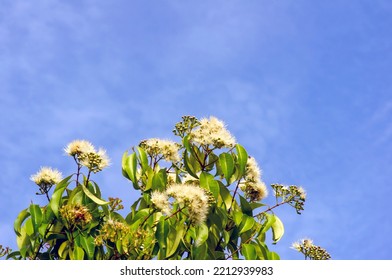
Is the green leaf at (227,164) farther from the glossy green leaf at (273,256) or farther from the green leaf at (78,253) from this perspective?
the green leaf at (78,253)

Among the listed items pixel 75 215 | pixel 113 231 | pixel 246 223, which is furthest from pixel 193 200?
pixel 75 215

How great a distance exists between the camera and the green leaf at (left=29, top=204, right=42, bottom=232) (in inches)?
230

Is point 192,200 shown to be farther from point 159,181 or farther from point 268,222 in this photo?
point 268,222

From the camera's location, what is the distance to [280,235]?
6289 millimetres

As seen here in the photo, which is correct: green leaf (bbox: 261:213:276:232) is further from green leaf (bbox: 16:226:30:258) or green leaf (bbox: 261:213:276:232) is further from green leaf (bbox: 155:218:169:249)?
green leaf (bbox: 16:226:30:258)

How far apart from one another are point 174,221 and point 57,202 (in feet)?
3.38

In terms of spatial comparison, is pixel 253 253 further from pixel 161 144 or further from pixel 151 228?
pixel 161 144

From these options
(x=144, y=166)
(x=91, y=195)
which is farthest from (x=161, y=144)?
(x=91, y=195)

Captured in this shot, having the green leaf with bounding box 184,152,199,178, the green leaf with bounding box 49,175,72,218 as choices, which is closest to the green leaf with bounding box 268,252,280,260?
the green leaf with bounding box 184,152,199,178

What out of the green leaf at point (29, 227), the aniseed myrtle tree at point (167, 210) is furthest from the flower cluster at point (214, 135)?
the green leaf at point (29, 227)

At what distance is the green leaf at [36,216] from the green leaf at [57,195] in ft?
0.41

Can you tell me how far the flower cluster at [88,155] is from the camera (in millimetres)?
5840

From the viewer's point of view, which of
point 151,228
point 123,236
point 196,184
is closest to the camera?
point 123,236

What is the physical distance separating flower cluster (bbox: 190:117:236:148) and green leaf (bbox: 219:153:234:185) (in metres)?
0.09
